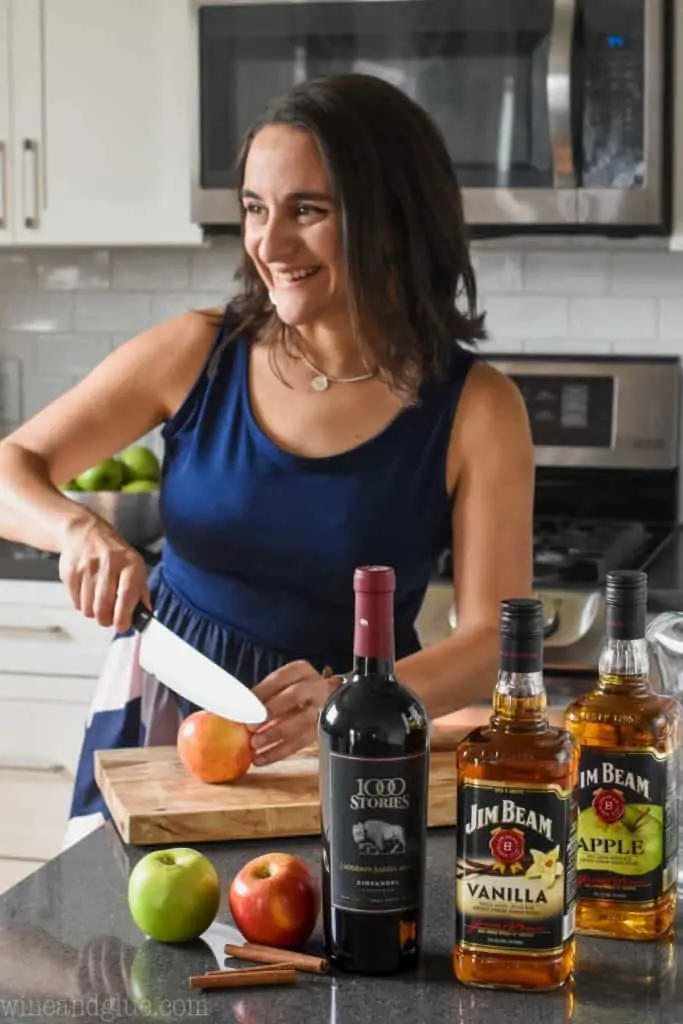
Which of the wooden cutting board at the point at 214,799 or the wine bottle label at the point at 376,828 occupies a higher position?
the wine bottle label at the point at 376,828

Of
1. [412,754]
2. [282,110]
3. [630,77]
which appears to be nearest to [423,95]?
[630,77]

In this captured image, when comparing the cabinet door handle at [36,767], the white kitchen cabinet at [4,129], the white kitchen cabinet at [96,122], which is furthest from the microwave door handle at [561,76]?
the cabinet door handle at [36,767]

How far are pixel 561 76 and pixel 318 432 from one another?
1255mm

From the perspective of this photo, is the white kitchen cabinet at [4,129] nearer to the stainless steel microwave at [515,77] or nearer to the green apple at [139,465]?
the stainless steel microwave at [515,77]

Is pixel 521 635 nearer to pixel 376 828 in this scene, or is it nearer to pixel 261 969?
pixel 376 828

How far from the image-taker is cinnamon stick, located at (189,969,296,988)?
1.10 metres

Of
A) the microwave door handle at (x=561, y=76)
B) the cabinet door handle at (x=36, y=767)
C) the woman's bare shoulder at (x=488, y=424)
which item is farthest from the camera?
the cabinet door handle at (x=36, y=767)

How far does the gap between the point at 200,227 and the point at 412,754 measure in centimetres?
221

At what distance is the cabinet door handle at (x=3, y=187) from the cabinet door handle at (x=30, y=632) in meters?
0.86

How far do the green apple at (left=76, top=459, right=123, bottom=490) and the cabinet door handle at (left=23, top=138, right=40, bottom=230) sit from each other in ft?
1.82

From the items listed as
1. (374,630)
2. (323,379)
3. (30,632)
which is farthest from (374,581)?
(30,632)

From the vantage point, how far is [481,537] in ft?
A: 5.75

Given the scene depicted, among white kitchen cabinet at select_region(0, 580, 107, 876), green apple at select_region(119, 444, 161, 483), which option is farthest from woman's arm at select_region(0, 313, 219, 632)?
green apple at select_region(119, 444, 161, 483)

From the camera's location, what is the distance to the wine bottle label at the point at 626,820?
1.14 meters
